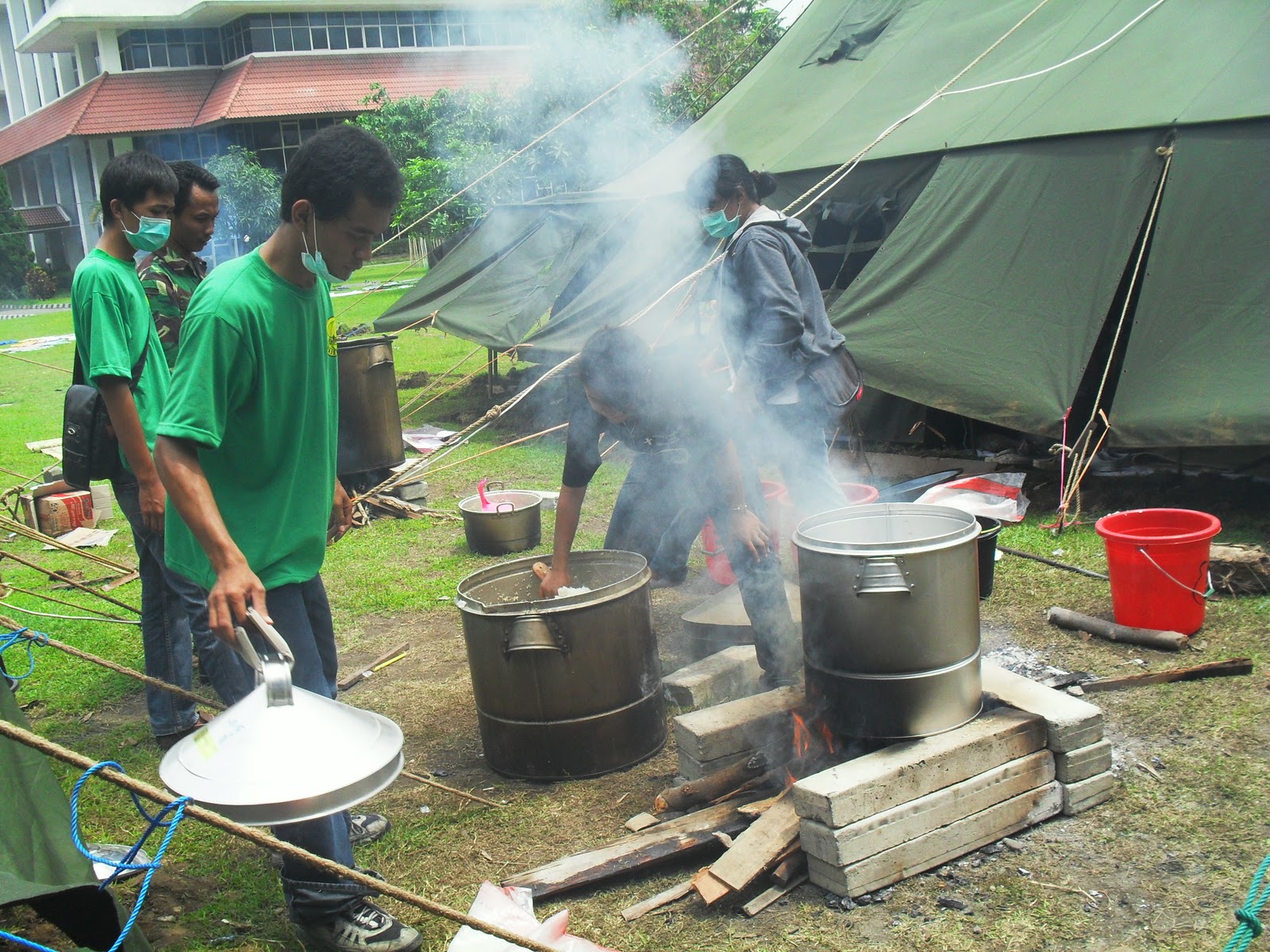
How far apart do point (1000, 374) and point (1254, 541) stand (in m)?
1.45

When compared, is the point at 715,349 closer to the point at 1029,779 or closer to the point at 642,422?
the point at 642,422

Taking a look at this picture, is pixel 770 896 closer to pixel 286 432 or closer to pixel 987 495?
pixel 286 432

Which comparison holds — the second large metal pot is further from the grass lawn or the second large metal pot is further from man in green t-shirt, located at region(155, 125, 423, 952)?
man in green t-shirt, located at region(155, 125, 423, 952)

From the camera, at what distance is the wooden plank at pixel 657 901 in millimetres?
2619

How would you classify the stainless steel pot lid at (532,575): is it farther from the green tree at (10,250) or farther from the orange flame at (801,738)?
the green tree at (10,250)

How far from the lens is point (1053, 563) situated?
482 cm

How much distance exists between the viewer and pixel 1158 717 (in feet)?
11.0

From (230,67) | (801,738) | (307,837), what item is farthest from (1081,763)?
(230,67)

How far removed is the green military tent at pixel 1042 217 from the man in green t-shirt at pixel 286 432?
4.03 m

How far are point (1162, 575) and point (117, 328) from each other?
378 centimetres

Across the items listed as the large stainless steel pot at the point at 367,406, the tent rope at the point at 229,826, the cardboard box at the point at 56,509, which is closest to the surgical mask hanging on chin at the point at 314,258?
the tent rope at the point at 229,826

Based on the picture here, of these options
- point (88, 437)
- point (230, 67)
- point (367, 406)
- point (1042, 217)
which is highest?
point (230, 67)

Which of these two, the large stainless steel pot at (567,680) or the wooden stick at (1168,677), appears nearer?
the large stainless steel pot at (567,680)

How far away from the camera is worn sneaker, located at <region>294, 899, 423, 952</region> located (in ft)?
8.05
